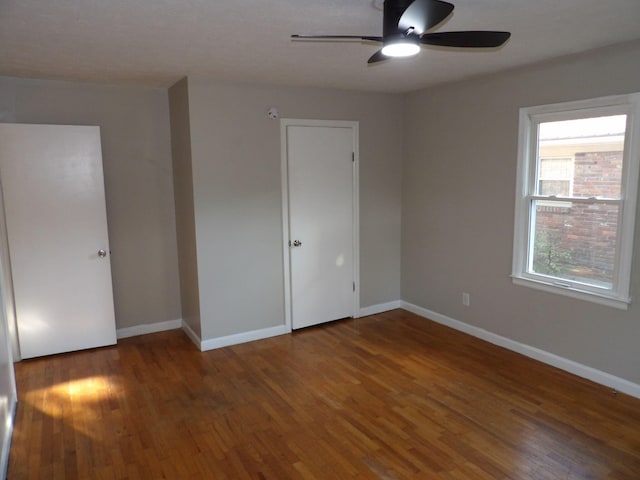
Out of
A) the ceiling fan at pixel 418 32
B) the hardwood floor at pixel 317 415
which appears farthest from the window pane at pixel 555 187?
the ceiling fan at pixel 418 32

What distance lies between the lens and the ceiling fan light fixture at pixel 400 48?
2.03 m

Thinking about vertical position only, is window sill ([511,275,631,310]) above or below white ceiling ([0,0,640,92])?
below

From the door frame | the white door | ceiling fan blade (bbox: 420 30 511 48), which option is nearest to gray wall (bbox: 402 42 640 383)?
the door frame

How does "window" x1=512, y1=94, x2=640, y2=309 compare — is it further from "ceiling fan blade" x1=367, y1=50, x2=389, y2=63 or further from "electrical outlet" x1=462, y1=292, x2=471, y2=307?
"ceiling fan blade" x1=367, y1=50, x2=389, y2=63

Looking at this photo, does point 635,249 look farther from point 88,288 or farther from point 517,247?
point 88,288

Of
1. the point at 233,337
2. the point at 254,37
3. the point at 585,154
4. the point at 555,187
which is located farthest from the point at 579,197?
the point at 233,337

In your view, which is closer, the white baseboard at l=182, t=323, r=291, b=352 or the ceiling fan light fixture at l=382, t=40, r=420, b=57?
the ceiling fan light fixture at l=382, t=40, r=420, b=57

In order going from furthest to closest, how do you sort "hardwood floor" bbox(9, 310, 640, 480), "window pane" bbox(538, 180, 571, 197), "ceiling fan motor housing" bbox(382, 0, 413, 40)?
1. "window pane" bbox(538, 180, 571, 197)
2. "hardwood floor" bbox(9, 310, 640, 480)
3. "ceiling fan motor housing" bbox(382, 0, 413, 40)

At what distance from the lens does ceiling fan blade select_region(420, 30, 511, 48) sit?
2.10 meters

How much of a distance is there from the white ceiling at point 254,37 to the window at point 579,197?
1.65 ft

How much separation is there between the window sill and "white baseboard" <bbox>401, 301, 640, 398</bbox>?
1.69ft

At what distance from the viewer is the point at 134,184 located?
4.32 meters

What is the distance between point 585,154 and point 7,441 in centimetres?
424

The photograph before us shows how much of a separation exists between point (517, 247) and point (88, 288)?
3783 millimetres
